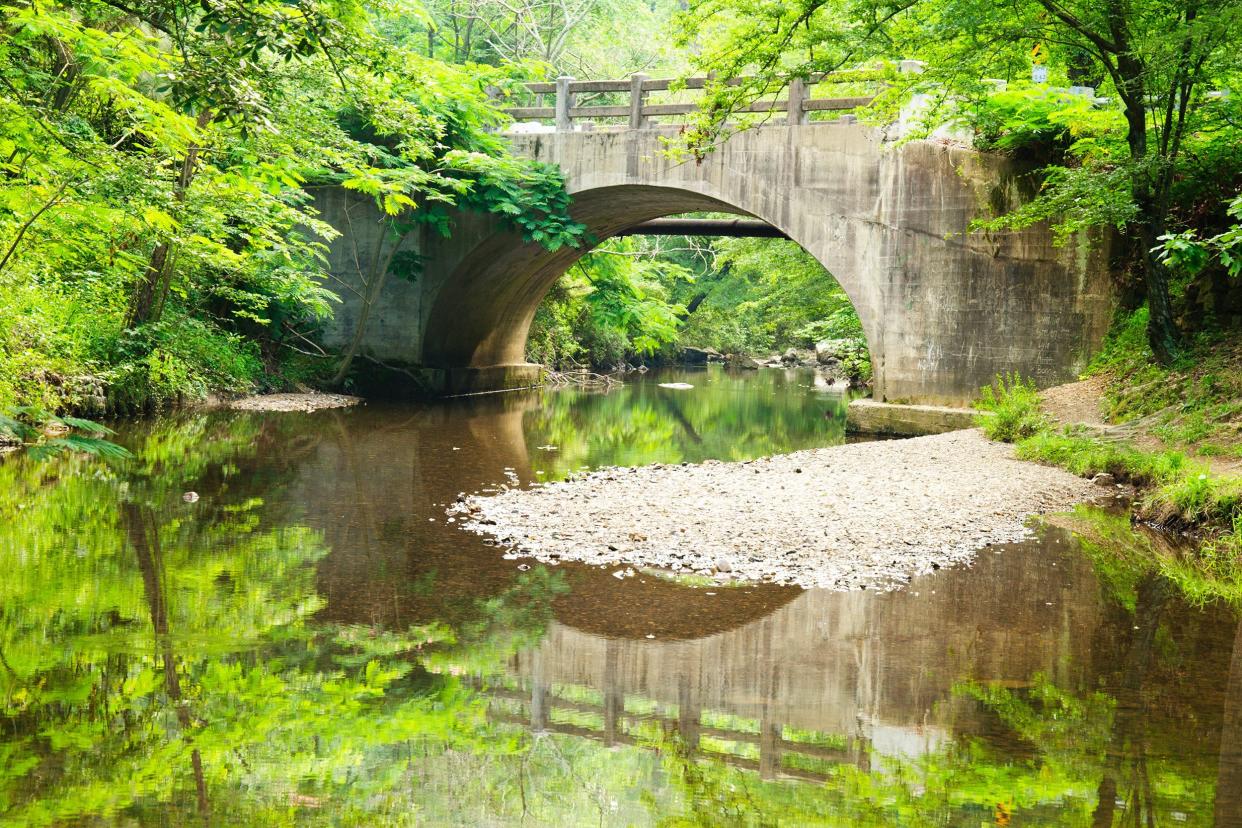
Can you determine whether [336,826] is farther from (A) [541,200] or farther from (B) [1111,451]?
(A) [541,200]

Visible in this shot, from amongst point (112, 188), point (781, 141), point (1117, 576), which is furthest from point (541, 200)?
point (1117, 576)

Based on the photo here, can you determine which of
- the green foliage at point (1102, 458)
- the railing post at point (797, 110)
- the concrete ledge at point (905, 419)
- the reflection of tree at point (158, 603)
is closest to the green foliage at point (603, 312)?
the railing post at point (797, 110)

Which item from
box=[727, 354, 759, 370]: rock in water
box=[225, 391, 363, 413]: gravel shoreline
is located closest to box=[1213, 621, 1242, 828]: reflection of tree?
box=[225, 391, 363, 413]: gravel shoreline

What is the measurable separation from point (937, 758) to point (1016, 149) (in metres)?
10.8

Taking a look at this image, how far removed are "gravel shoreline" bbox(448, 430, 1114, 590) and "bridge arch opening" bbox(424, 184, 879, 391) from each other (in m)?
7.20

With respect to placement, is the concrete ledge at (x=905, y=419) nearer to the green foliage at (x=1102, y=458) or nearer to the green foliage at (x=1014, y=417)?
the green foliage at (x=1014, y=417)

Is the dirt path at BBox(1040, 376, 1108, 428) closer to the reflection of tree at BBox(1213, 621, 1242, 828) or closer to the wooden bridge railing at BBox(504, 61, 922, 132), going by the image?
the wooden bridge railing at BBox(504, 61, 922, 132)

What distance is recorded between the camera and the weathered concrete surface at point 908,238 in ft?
41.8

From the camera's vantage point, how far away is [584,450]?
39.8 feet

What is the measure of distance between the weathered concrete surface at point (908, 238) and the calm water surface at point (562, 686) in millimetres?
5814

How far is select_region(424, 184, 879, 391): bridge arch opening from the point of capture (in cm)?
1742

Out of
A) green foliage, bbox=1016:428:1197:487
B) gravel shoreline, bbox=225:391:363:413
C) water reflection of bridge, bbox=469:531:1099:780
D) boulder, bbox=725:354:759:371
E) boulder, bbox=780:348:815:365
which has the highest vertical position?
boulder, bbox=780:348:815:365

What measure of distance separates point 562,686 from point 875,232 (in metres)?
10.8

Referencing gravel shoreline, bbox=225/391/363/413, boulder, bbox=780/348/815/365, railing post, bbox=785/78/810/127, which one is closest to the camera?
railing post, bbox=785/78/810/127
